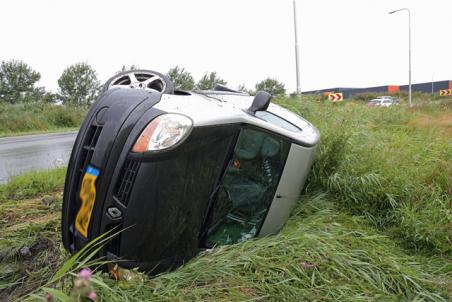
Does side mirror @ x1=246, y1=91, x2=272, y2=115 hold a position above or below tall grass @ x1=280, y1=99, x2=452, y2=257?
above

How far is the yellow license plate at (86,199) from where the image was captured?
6.34ft

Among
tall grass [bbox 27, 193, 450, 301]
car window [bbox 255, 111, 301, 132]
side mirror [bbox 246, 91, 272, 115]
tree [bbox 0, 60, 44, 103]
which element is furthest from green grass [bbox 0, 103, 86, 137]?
tall grass [bbox 27, 193, 450, 301]

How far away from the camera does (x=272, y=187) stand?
257 centimetres

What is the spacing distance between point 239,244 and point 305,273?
1.61ft

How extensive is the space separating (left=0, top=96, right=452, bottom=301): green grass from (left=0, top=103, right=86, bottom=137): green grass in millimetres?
16514

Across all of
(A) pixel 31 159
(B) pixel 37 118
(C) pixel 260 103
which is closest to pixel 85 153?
(C) pixel 260 103

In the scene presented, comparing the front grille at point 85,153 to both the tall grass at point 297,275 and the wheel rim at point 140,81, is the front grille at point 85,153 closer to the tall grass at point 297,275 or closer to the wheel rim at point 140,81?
the tall grass at point 297,275

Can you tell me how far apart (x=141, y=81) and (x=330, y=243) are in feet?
6.32

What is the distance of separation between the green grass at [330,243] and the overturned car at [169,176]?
173mm

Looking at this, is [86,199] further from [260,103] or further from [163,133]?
[260,103]

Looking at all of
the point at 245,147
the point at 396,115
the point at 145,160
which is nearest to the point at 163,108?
the point at 145,160

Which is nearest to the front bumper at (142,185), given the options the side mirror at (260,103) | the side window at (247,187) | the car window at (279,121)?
the side window at (247,187)

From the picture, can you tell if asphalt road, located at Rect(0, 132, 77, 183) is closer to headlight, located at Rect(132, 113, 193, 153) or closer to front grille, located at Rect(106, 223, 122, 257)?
front grille, located at Rect(106, 223, 122, 257)

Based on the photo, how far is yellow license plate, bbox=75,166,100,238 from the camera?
1.93m
